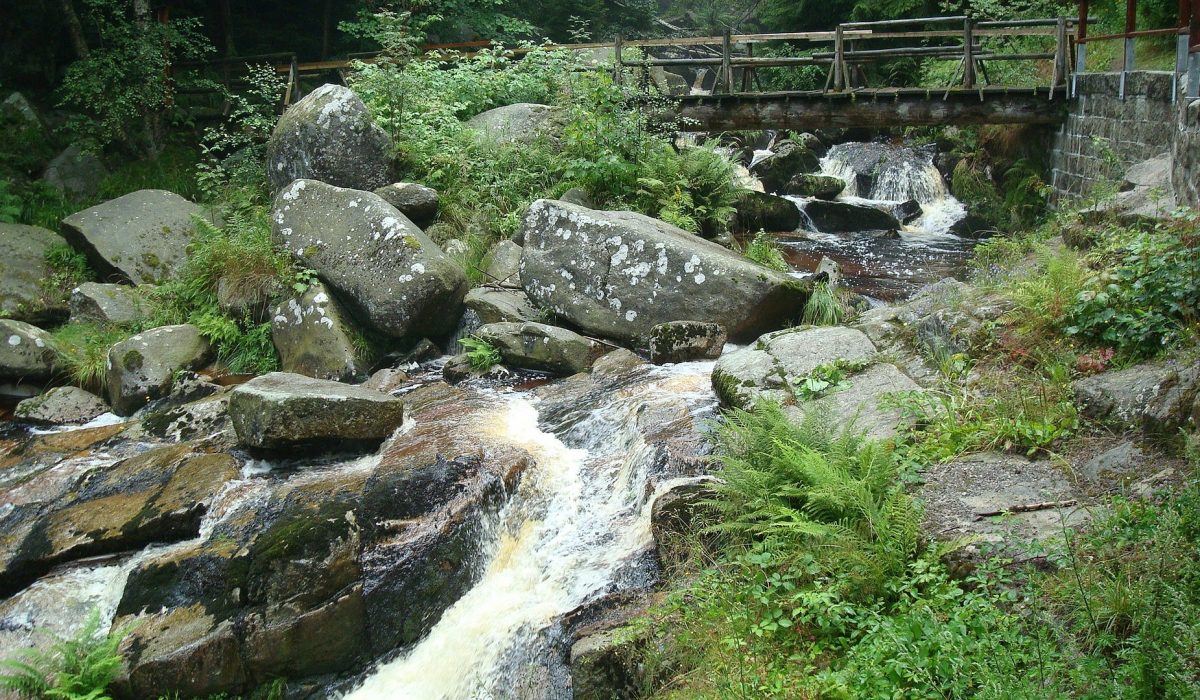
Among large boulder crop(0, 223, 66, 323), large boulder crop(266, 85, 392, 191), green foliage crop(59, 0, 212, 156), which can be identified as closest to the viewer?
large boulder crop(0, 223, 66, 323)

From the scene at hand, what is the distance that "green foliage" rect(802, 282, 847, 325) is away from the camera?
8552 millimetres

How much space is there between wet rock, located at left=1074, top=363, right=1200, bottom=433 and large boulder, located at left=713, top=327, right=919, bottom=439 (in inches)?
43.4

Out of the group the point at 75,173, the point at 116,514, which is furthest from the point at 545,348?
the point at 75,173

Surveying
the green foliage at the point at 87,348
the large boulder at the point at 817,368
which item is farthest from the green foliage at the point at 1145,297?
the green foliage at the point at 87,348

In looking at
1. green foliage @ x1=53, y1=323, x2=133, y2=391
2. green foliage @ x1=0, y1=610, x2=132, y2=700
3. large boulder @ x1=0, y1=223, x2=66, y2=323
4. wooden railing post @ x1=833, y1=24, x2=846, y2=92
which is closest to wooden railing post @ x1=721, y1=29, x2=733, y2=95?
wooden railing post @ x1=833, y1=24, x2=846, y2=92

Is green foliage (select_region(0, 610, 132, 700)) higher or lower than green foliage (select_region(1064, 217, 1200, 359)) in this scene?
lower

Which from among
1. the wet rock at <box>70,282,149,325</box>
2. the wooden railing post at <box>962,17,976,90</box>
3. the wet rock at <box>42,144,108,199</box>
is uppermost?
the wooden railing post at <box>962,17,976,90</box>

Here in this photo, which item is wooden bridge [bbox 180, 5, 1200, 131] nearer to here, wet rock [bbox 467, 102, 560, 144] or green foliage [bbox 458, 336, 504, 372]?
wet rock [bbox 467, 102, 560, 144]

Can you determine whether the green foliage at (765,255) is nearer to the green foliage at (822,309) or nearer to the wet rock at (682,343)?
the green foliage at (822,309)

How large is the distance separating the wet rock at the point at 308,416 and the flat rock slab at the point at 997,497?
14.1 ft

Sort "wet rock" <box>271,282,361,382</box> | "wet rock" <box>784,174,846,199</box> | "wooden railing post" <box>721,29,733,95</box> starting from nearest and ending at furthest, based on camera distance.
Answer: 1. "wet rock" <box>271,282,361,382</box>
2. "wooden railing post" <box>721,29,733,95</box>
3. "wet rock" <box>784,174,846,199</box>

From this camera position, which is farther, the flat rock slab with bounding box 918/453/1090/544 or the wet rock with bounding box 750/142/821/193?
the wet rock with bounding box 750/142/821/193

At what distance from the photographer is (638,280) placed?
28.6 ft

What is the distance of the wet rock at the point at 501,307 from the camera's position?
366 inches
